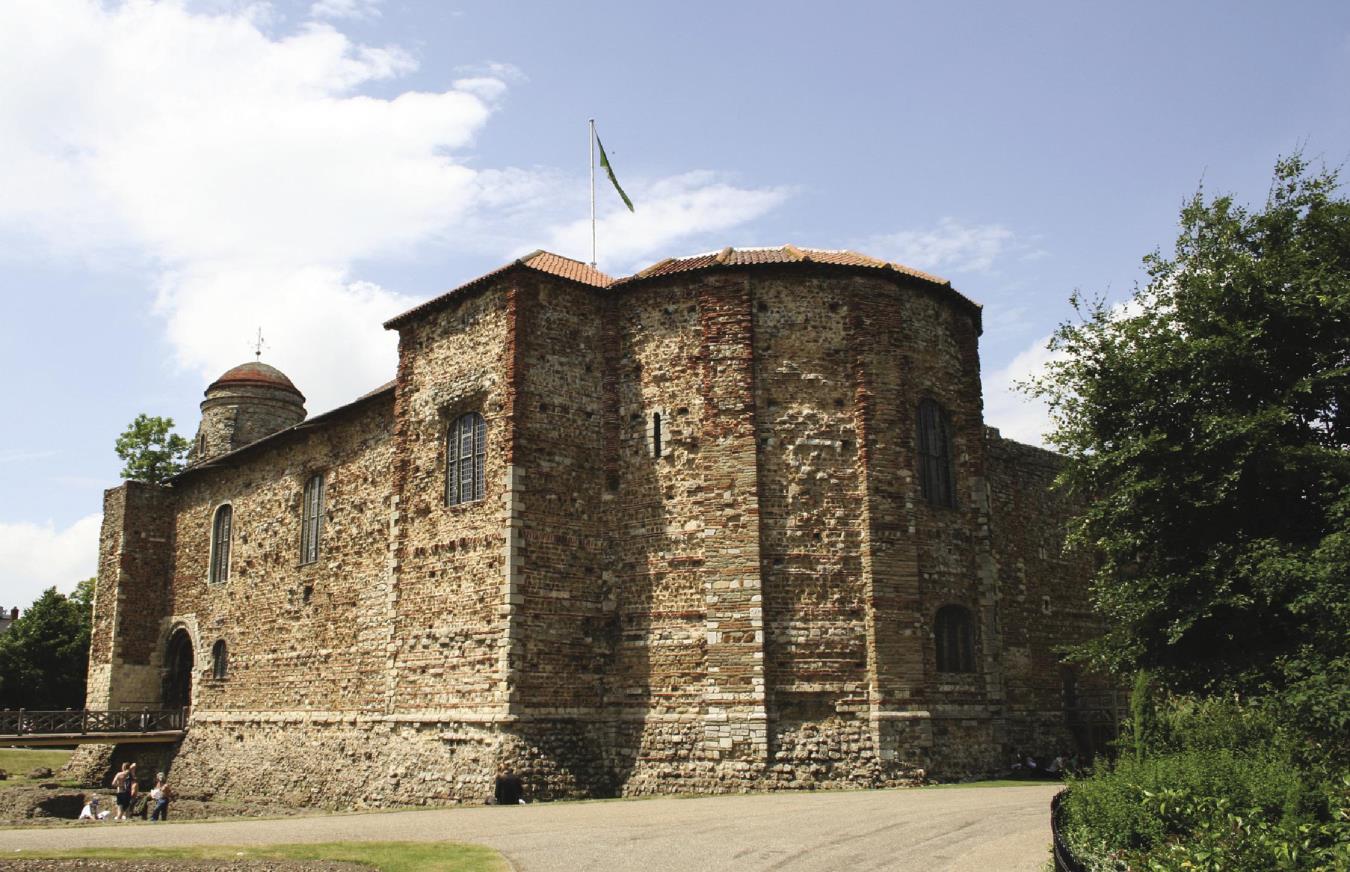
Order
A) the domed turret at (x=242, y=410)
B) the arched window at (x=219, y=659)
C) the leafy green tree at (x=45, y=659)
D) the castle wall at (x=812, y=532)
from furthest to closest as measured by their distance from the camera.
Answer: the leafy green tree at (x=45, y=659)
the domed turret at (x=242, y=410)
the arched window at (x=219, y=659)
the castle wall at (x=812, y=532)

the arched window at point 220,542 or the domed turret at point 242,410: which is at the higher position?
the domed turret at point 242,410

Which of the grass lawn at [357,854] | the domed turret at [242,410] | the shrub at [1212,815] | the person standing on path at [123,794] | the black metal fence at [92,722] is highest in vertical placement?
the domed turret at [242,410]

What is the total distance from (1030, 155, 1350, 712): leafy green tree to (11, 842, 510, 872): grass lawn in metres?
9.94

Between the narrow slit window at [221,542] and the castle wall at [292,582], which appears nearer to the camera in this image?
the castle wall at [292,582]

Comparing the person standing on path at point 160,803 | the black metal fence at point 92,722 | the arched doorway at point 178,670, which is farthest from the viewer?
the arched doorway at point 178,670

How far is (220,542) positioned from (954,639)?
2112 centimetres

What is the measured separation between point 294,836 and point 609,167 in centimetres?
1649

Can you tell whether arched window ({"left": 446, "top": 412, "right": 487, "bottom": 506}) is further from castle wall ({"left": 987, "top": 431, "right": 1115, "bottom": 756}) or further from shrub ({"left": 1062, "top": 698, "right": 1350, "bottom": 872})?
shrub ({"left": 1062, "top": 698, "right": 1350, "bottom": 872})

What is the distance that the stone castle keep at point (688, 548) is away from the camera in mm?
18984

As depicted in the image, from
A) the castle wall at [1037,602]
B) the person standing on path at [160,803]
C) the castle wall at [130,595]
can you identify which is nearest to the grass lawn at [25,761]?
the castle wall at [130,595]

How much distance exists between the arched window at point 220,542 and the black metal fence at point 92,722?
13.1 ft

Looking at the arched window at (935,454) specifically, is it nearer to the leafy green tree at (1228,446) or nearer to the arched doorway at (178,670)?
the leafy green tree at (1228,446)

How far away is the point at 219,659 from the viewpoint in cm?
2991

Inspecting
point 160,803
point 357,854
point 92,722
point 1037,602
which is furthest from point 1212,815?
point 92,722
